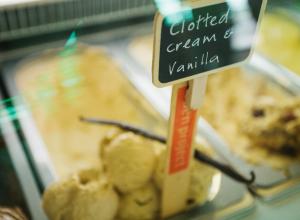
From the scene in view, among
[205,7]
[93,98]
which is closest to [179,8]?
[205,7]

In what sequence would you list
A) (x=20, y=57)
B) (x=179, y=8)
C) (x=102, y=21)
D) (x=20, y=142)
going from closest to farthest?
1. (x=179, y=8)
2. (x=20, y=142)
3. (x=20, y=57)
4. (x=102, y=21)

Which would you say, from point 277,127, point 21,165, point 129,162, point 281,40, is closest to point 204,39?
point 129,162

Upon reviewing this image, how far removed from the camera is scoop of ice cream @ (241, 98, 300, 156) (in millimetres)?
1189

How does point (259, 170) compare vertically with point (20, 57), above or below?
below

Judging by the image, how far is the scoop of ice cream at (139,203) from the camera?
0.92 metres

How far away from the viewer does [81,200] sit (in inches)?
33.5

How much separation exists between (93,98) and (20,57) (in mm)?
421

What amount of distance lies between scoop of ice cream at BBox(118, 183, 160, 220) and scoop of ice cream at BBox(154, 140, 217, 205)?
0.11 ft

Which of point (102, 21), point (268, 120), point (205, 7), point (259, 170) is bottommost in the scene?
point (259, 170)

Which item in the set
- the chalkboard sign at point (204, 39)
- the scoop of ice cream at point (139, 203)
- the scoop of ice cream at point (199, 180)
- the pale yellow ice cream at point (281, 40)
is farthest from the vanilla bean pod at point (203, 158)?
the pale yellow ice cream at point (281, 40)

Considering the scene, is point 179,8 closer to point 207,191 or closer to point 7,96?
point 207,191

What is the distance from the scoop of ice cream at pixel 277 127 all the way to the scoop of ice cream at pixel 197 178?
328 millimetres

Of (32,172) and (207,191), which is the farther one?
(32,172)

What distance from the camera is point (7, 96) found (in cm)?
145
